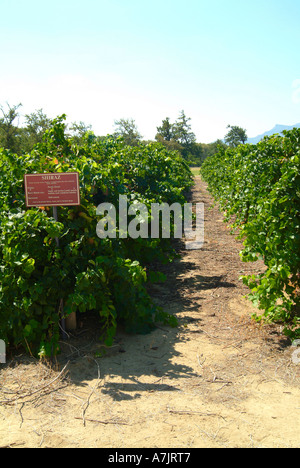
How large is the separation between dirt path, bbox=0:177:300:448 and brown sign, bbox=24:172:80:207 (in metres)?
1.57

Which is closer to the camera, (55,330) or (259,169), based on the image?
(55,330)

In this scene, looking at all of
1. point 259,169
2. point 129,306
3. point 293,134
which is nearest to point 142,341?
point 129,306

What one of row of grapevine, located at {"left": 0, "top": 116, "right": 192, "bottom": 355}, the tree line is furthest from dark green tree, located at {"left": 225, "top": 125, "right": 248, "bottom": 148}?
row of grapevine, located at {"left": 0, "top": 116, "right": 192, "bottom": 355}

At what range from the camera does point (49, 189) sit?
4125mm

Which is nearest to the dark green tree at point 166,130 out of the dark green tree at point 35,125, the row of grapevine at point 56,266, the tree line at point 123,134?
the tree line at point 123,134

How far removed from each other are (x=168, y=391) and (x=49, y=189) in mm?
2307

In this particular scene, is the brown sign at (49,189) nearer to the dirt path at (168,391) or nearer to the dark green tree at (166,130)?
the dirt path at (168,391)

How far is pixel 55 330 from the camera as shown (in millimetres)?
4082

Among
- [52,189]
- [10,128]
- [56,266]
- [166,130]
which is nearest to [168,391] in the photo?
[56,266]

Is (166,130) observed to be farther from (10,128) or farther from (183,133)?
(10,128)

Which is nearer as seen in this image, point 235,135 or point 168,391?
point 168,391

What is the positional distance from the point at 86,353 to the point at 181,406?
1.32 metres
